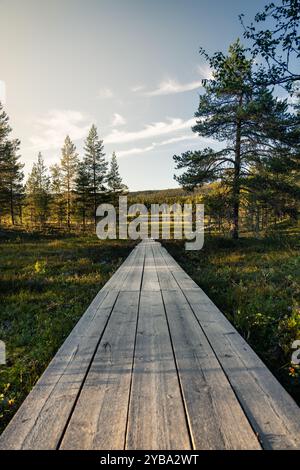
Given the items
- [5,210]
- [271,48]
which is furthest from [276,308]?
[5,210]

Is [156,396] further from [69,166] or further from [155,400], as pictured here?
[69,166]

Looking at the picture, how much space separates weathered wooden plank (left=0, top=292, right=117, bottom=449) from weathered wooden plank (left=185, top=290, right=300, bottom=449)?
1423mm

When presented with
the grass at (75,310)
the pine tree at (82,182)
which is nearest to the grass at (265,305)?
the grass at (75,310)

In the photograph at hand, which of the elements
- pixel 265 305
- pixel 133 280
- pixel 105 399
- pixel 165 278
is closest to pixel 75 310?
pixel 133 280

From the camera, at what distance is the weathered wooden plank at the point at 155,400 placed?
5.80ft

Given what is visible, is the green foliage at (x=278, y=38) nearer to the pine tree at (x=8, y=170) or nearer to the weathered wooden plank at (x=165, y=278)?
the weathered wooden plank at (x=165, y=278)

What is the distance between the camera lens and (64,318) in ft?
15.9

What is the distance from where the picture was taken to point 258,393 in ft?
7.39

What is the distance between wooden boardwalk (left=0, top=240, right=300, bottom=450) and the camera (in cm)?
178

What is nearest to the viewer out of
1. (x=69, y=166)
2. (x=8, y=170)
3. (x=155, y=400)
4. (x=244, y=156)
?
(x=155, y=400)

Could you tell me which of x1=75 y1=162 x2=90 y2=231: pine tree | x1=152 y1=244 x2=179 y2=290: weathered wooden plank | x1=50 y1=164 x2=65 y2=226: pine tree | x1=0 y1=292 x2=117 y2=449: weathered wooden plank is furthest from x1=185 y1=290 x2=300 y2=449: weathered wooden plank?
x1=50 y1=164 x2=65 y2=226: pine tree

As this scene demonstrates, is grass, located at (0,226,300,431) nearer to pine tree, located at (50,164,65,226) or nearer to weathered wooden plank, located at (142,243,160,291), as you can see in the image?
weathered wooden plank, located at (142,243,160,291)

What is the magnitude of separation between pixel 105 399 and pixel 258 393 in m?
1.31
